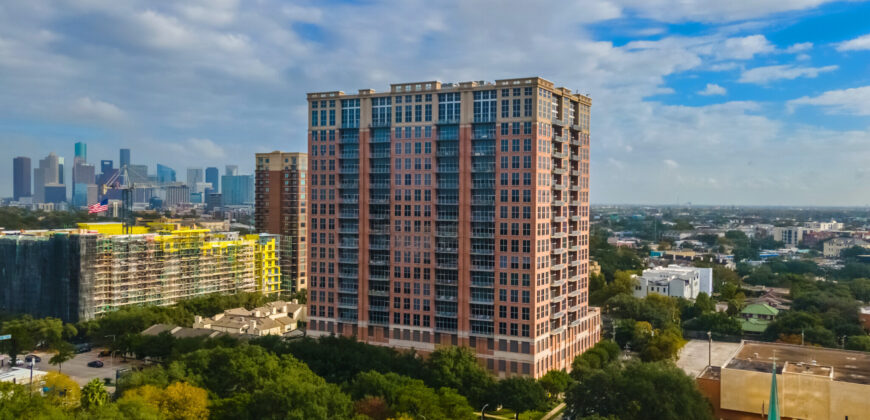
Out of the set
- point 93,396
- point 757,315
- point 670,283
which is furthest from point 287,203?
point 757,315

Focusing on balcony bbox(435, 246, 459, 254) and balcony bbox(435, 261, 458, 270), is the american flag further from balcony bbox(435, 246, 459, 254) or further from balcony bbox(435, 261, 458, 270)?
balcony bbox(435, 261, 458, 270)

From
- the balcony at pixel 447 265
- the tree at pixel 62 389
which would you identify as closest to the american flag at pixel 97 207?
the tree at pixel 62 389

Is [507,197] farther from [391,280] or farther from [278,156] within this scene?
[278,156]

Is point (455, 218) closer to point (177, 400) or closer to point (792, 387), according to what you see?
point (177, 400)

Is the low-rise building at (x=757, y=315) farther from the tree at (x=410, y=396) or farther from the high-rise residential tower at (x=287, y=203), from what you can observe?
the high-rise residential tower at (x=287, y=203)

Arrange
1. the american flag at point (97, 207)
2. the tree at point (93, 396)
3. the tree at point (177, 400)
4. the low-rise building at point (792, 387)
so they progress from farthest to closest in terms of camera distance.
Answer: the american flag at point (97, 207) < the low-rise building at point (792, 387) < the tree at point (93, 396) < the tree at point (177, 400)

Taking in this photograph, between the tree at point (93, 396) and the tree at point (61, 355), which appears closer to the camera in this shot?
the tree at point (93, 396)

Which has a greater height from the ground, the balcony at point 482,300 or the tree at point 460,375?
the balcony at point 482,300
